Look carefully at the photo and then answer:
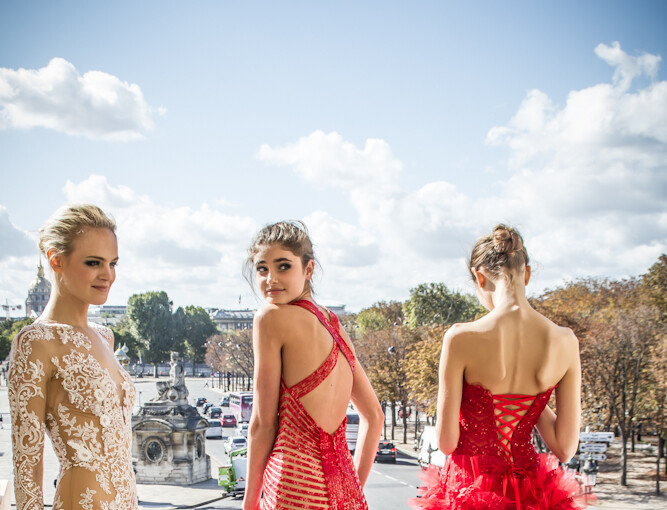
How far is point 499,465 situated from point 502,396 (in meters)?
0.40

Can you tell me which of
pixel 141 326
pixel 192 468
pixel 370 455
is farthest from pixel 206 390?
pixel 370 455

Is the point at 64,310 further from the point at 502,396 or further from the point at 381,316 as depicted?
the point at 381,316

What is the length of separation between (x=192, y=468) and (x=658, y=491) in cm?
2344

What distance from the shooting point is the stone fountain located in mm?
37625

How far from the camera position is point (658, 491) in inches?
1139

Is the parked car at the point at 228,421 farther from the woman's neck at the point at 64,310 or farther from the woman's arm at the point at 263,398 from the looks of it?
the woman's arm at the point at 263,398

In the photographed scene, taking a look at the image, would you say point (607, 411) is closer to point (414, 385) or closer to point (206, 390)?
point (414, 385)

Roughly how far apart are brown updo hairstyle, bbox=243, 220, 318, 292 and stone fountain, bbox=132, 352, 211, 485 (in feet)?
114

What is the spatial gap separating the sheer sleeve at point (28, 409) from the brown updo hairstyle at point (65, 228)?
1.60 ft

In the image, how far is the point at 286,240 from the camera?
400 cm

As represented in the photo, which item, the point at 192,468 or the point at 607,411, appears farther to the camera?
the point at 192,468

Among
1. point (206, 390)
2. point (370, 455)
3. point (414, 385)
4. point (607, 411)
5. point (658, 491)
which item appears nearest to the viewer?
point (370, 455)

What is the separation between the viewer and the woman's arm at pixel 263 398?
3.72m

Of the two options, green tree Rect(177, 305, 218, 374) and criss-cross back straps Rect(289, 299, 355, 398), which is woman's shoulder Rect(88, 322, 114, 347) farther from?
green tree Rect(177, 305, 218, 374)
